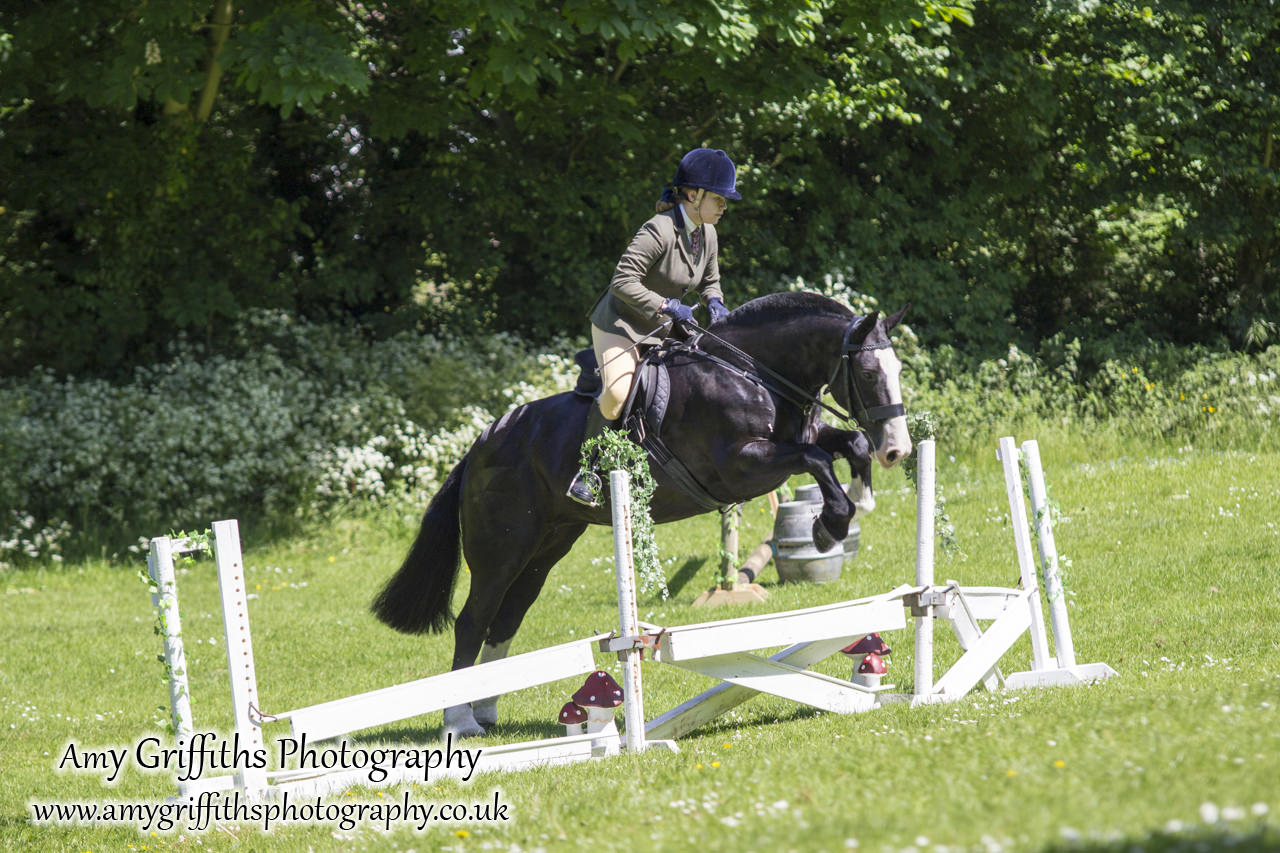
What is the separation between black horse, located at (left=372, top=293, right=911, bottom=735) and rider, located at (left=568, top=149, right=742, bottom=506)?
23 centimetres

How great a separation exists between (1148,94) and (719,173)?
12325 millimetres

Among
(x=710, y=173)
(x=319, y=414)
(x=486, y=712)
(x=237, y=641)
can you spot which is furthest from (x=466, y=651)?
(x=319, y=414)

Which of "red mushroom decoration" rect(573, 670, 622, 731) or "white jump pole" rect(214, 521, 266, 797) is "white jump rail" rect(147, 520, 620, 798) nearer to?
"white jump pole" rect(214, 521, 266, 797)

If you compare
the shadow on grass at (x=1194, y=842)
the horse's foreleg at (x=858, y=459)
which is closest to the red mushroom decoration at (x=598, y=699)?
the horse's foreleg at (x=858, y=459)

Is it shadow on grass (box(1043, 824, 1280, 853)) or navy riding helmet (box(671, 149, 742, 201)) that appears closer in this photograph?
shadow on grass (box(1043, 824, 1280, 853))

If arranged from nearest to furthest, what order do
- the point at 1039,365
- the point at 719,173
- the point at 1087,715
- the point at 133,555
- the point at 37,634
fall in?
the point at 1087,715
the point at 719,173
the point at 37,634
the point at 133,555
the point at 1039,365

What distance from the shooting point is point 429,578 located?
23.2ft

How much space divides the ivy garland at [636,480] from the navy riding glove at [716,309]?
83 centimetres

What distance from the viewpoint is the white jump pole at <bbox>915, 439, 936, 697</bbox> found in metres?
5.39

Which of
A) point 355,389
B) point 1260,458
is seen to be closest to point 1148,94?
point 1260,458

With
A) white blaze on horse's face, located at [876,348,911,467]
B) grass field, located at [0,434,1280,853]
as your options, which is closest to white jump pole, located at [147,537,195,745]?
grass field, located at [0,434,1280,853]

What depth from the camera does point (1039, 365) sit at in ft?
52.7

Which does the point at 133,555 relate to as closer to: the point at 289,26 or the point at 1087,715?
the point at 289,26

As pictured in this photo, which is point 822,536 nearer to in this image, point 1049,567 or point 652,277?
point 1049,567
